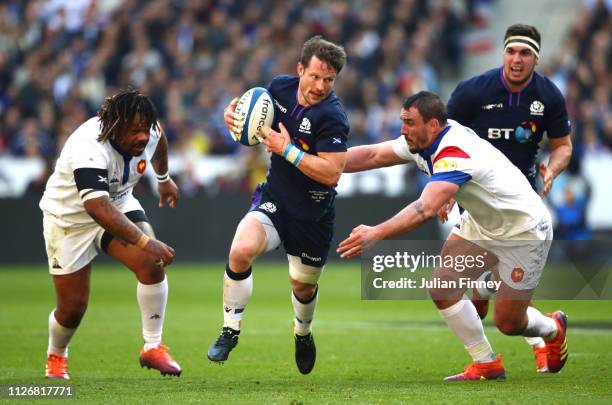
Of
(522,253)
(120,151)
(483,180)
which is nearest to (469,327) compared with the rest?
(522,253)

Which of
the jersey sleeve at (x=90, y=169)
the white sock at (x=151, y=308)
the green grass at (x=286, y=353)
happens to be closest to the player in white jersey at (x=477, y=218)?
the green grass at (x=286, y=353)

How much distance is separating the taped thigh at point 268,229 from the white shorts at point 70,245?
4.26 ft

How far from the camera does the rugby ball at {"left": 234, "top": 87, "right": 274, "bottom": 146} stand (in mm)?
9445

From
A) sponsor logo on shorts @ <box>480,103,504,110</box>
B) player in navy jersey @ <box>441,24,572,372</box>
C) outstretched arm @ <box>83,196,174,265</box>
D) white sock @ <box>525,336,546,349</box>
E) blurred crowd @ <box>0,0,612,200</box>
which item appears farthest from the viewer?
blurred crowd @ <box>0,0,612,200</box>

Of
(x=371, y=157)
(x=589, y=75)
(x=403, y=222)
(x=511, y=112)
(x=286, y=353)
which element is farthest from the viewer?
(x=589, y=75)

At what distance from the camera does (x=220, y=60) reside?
25.3 meters

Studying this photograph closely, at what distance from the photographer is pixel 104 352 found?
1148 cm

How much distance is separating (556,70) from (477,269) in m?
14.9

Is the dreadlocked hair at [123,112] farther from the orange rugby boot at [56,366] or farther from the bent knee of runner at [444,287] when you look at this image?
the bent knee of runner at [444,287]

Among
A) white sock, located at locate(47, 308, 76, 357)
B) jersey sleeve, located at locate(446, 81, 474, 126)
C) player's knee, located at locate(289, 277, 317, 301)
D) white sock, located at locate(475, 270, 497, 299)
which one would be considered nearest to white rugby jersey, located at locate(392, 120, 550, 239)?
white sock, located at locate(475, 270, 497, 299)

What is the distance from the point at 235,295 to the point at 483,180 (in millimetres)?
2207

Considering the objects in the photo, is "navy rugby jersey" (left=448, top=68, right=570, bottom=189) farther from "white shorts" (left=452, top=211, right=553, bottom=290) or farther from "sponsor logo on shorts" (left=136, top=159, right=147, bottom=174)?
"sponsor logo on shorts" (left=136, top=159, right=147, bottom=174)

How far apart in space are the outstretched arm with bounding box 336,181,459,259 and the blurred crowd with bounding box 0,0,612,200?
13.8m

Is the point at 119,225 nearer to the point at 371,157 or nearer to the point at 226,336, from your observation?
the point at 226,336
